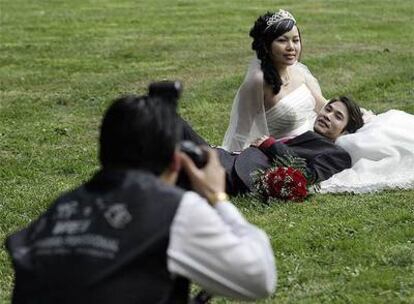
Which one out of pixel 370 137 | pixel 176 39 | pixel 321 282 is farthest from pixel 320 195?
pixel 176 39

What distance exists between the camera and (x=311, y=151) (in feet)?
25.7

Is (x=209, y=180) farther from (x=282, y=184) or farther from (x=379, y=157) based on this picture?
(x=379, y=157)

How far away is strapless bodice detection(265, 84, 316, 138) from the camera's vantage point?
26.8 feet

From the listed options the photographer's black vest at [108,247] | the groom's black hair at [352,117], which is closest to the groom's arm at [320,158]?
the groom's black hair at [352,117]

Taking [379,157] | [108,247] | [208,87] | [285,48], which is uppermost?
[108,247]

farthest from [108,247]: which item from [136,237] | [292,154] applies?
[292,154]

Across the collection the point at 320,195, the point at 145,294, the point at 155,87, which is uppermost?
the point at 155,87

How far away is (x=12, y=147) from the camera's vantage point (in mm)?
9625

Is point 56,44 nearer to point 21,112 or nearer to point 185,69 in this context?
point 185,69

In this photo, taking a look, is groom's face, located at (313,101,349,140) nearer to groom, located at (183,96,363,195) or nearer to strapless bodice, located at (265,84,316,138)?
groom, located at (183,96,363,195)

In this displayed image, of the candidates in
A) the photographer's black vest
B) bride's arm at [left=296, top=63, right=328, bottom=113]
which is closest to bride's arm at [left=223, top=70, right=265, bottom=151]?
bride's arm at [left=296, top=63, right=328, bottom=113]

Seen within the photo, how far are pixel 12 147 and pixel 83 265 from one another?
22.2ft

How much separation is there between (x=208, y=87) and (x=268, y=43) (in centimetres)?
469

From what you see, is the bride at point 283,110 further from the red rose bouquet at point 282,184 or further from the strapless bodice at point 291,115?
the red rose bouquet at point 282,184
